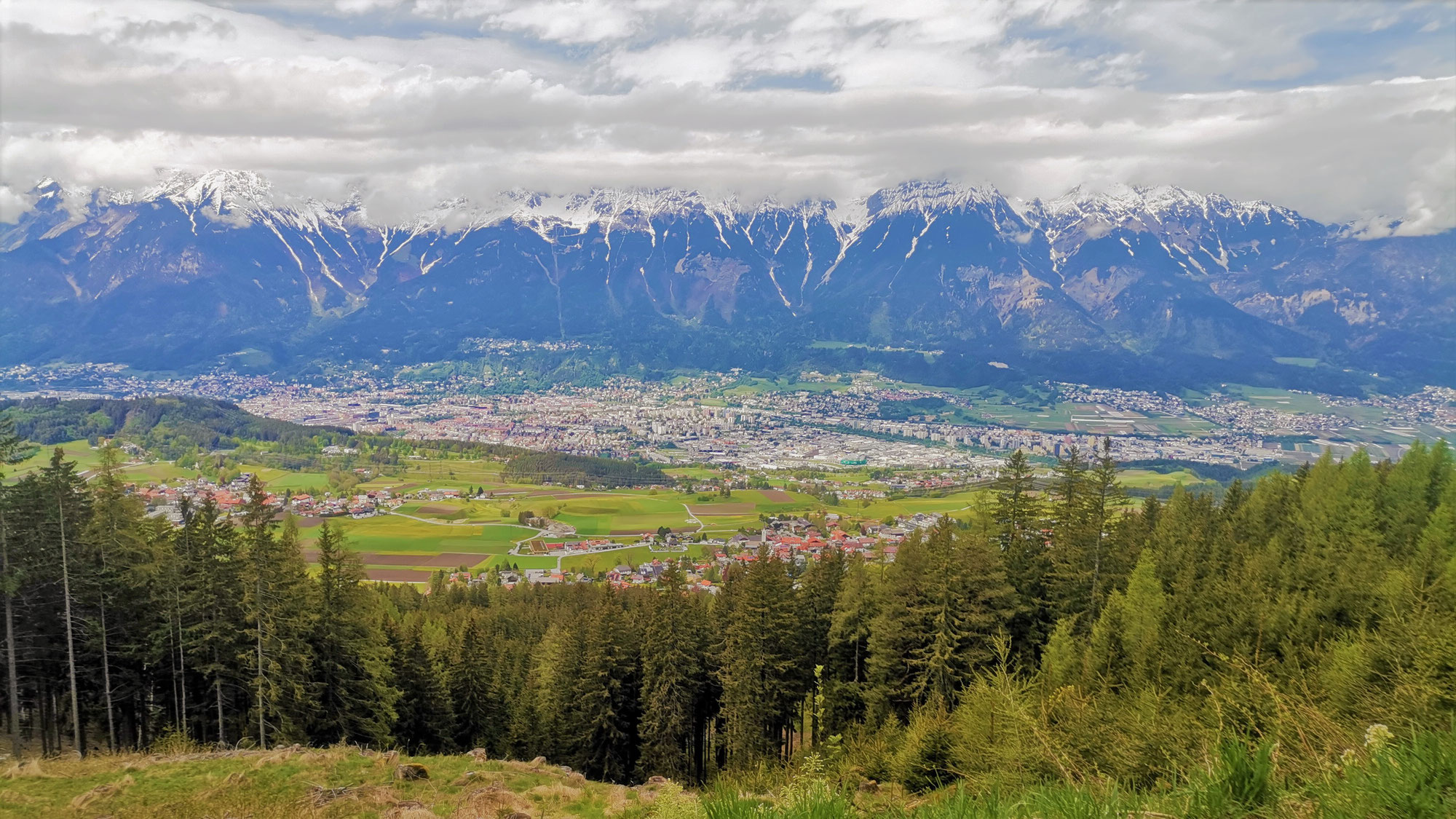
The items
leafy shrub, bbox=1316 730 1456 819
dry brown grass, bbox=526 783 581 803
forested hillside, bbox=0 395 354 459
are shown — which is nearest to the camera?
leafy shrub, bbox=1316 730 1456 819

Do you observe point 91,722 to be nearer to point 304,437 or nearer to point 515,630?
point 515,630

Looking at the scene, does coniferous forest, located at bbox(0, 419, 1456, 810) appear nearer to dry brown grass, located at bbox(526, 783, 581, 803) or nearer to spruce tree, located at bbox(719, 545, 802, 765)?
spruce tree, located at bbox(719, 545, 802, 765)

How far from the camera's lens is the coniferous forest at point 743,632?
1678 centimetres

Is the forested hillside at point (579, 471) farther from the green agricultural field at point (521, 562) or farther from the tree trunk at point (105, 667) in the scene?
the tree trunk at point (105, 667)

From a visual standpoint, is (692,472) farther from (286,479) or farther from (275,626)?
(275,626)

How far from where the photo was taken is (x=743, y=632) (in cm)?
2403

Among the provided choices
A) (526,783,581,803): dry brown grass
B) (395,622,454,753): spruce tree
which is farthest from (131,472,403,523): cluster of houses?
(526,783,581,803): dry brown grass

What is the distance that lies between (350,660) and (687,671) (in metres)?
10.6

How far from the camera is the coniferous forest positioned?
1678 cm

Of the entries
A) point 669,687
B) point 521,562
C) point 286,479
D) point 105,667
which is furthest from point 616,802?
point 286,479

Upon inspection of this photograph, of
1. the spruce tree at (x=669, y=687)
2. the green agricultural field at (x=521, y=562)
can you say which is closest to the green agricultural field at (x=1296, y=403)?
the green agricultural field at (x=521, y=562)

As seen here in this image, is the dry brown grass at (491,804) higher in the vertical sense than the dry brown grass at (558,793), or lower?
higher

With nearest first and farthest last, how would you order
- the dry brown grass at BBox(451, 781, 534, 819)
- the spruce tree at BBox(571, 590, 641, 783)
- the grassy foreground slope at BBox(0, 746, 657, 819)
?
the dry brown grass at BBox(451, 781, 534, 819) → the grassy foreground slope at BBox(0, 746, 657, 819) → the spruce tree at BBox(571, 590, 641, 783)

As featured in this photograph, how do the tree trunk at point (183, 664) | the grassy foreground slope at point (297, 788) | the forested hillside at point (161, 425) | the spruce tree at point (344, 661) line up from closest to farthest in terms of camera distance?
1. the grassy foreground slope at point (297, 788)
2. the tree trunk at point (183, 664)
3. the spruce tree at point (344, 661)
4. the forested hillside at point (161, 425)
